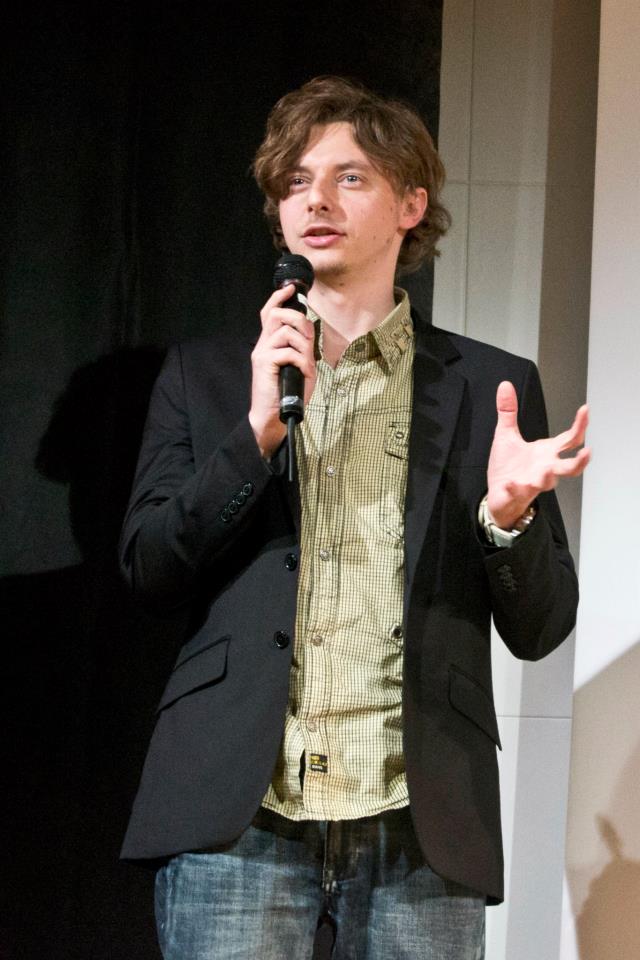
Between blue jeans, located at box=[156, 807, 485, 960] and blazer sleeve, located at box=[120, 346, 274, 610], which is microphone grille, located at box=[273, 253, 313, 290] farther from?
blue jeans, located at box=[156, 807, 485, 960]

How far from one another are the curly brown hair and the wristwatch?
68 cm

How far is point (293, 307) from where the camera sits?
64.5 inches

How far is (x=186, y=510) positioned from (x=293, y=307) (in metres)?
0.31

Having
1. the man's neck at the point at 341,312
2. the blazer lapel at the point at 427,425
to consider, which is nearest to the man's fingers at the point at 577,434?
the blazer lapel at the point at 427,425

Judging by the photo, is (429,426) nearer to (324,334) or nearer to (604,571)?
(324,334)

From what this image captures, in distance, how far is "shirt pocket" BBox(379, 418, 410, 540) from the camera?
5.74 feet

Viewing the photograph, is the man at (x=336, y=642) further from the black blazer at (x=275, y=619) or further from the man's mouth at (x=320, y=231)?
the man's mouth at (x=320, y=231)

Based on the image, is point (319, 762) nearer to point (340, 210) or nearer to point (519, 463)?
point (519, 463)

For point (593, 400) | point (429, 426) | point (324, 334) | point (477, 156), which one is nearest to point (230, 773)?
point (429, 426)

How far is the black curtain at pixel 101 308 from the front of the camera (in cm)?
244

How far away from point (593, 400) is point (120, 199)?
3.47 ft

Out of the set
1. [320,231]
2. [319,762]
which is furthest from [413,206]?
[319,762]

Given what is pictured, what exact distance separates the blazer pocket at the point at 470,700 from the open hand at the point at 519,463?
0.73 ft

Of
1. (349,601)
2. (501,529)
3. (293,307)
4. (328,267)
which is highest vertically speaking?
(328,267)
